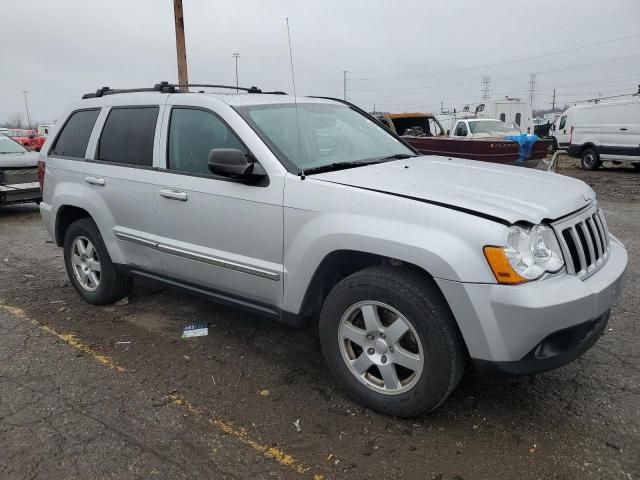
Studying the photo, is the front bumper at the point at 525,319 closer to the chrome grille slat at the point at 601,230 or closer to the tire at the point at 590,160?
the chrome grille slat at the point at 601,230

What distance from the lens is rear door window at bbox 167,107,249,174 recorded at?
11.7 feet

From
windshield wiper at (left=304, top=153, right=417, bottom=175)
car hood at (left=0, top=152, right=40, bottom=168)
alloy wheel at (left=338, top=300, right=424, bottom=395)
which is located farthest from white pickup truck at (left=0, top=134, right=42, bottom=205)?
alloy wheel at (left=338, top=300, right=424, bottom=395)

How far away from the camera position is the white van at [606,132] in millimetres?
15883

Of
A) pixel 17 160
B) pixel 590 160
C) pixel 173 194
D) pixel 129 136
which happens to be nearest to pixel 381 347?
pixel 173 194

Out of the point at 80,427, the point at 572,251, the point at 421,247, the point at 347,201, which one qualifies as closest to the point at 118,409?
the point at 80,427

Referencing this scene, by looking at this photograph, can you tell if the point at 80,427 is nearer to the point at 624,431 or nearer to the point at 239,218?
the point at 239,218

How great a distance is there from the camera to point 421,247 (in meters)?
2.61

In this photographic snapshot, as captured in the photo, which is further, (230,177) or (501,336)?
(230,177)

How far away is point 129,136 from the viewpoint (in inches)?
166

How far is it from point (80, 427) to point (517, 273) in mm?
2412

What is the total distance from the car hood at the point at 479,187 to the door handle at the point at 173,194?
3.40ft

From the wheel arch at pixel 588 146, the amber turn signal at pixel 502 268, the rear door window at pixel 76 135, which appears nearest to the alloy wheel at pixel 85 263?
the rear door window at pixel 76 135

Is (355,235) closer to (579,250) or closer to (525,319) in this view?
(525,319)

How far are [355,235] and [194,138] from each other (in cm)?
158
